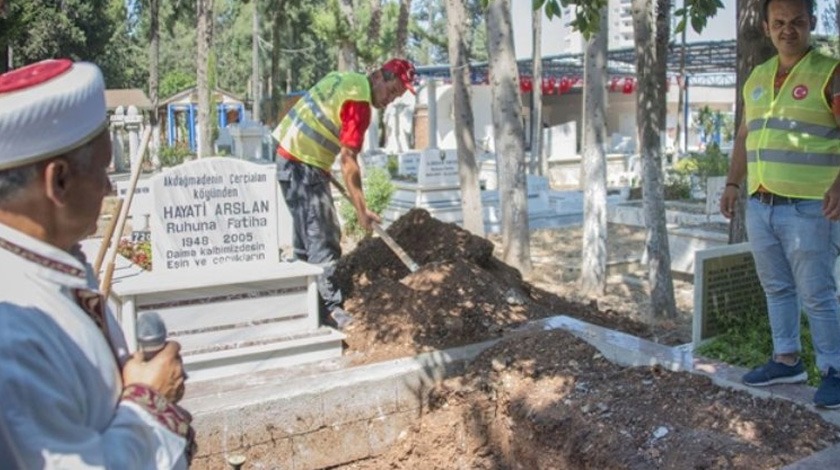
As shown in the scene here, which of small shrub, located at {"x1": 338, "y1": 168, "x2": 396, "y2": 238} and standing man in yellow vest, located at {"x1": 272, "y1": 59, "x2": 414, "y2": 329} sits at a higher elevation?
standing man in yellow vest, located at {"x1": 272, "y1": 59, "x2": 414, "y2": 329}

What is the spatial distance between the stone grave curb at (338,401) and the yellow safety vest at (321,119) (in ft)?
4.79

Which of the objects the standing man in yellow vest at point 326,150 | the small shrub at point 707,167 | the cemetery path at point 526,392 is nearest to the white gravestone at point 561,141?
the small shrub at point 707,167

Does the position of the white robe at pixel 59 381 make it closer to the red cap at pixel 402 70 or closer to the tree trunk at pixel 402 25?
the red cap at pixel 402 70

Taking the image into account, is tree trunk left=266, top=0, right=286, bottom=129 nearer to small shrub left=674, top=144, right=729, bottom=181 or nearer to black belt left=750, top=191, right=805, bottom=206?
small shrub left=674, top=144, right=729, bottom=181

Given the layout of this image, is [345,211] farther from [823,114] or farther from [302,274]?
[823,114]

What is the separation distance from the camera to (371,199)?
43.0 feet

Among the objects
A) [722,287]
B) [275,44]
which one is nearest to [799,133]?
[722,287]

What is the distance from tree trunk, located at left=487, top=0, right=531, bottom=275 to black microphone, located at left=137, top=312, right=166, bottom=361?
7746mm

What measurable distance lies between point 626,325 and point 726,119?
138 feet

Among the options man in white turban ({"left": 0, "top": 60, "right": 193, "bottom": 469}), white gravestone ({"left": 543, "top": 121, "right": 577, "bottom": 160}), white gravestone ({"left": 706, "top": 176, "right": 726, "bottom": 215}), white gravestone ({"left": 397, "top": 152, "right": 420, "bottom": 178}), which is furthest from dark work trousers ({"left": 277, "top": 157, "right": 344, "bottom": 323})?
white gravestone ({"left": 543, "top": 121, "right": 577, "bottom": 160})

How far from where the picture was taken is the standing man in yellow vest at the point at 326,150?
560 cm

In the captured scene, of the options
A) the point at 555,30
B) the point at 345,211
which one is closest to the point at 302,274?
the point at 345,211

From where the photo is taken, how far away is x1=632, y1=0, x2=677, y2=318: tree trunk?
7.33m

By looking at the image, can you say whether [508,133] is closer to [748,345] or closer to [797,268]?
[748,345]
